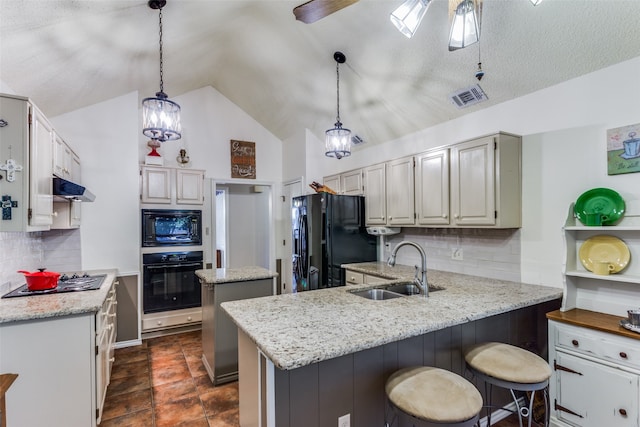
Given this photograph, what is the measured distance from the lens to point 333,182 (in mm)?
4402

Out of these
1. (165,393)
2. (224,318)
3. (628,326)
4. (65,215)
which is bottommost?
(165,393)

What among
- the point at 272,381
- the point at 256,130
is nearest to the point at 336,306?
the point at 272,381

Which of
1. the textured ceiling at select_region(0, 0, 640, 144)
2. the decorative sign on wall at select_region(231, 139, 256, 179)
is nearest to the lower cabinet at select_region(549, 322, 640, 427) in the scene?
the textured ceiling at select_region(0, 0, 640, 144)

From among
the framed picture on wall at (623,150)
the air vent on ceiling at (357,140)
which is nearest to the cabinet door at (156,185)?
the air vent on ceiling at (357,140)

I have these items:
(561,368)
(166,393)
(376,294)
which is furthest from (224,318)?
(561,368)

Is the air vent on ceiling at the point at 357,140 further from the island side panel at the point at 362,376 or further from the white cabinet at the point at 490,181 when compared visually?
the island side panel at the point at 362,376

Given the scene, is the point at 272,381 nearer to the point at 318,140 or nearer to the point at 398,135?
the point at 398,135

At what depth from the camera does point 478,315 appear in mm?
1712

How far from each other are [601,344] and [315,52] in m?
3.28

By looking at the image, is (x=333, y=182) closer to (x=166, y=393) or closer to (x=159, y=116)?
(x=159, y=116)

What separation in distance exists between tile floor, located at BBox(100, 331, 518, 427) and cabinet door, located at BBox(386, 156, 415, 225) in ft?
6.10

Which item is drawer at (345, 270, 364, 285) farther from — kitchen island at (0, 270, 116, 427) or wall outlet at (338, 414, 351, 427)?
kitchen island at (0, 270, 116, 427)

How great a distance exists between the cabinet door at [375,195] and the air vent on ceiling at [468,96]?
99 cm

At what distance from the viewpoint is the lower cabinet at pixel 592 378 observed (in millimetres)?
1705
